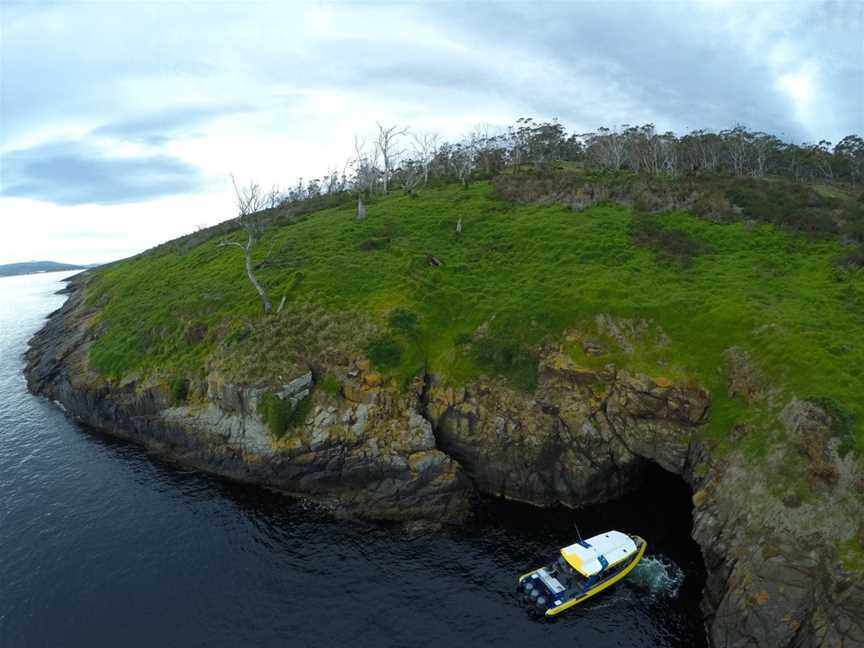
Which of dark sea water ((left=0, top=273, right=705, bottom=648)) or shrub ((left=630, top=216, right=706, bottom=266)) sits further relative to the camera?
shrub ((left=630, top=216, right=706, bottom=266))

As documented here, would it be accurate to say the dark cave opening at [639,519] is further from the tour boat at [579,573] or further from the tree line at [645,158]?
the tree line at [645,158]

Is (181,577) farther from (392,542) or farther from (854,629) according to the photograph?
(854,629)

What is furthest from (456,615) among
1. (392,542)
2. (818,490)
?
(818,490)

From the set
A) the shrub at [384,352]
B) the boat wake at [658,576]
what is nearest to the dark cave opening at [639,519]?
the boat wake at [658,576]

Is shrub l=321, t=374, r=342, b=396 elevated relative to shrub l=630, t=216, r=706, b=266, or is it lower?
lower

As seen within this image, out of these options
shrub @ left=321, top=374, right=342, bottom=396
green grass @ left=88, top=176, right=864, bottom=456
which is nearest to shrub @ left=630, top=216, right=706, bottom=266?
green grass @ left=88, top=176, right=864, bottom=456

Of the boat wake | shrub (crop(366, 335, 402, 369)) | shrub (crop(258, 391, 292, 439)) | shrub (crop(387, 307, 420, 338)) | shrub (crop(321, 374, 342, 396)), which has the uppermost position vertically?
shrub (crop(387, 307, 420, 338))

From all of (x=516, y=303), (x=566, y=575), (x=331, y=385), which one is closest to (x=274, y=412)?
(x=331, y=385)

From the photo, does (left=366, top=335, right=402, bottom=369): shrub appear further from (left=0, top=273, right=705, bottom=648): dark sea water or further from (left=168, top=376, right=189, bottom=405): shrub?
(left=168, top=376, right=189, bottom=405): shrub
